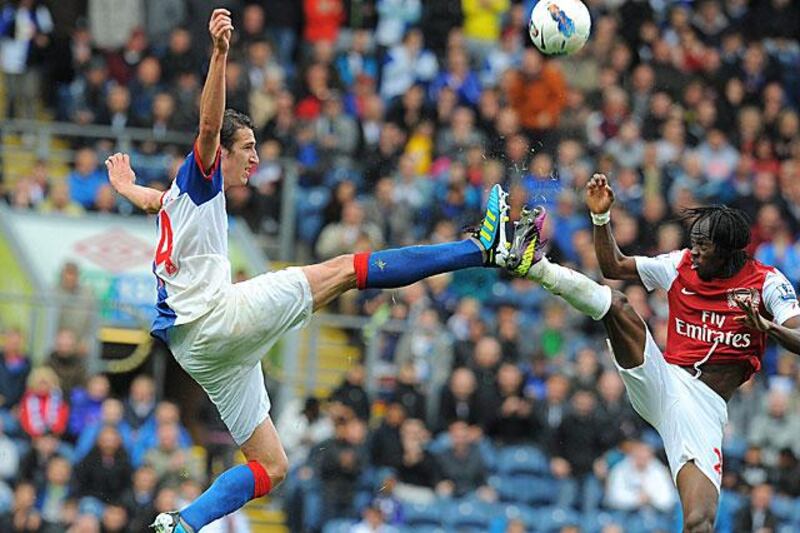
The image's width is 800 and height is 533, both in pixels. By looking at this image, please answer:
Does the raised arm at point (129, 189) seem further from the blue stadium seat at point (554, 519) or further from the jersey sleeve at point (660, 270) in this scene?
the blue stadium seat at point (554, 519)

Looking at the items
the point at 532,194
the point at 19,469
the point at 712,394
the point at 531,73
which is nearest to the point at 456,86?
the point at 531,73

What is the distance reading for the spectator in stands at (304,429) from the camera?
16688 millimetres

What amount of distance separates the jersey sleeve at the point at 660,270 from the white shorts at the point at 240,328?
83.4 inches

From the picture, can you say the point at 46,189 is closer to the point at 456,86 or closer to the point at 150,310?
the point at 150,310

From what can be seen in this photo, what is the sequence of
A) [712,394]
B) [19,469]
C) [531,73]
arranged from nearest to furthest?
[712,394] → [19,469] → [531,73]

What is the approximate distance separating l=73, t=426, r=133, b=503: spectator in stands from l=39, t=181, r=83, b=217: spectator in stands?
2702mm

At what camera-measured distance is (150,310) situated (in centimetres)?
1742

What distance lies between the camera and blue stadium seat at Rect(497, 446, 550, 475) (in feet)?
55.4

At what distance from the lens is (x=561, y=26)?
11789 mm

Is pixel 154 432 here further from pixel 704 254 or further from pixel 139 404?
pixel 704 254

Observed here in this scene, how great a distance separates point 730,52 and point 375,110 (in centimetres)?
491

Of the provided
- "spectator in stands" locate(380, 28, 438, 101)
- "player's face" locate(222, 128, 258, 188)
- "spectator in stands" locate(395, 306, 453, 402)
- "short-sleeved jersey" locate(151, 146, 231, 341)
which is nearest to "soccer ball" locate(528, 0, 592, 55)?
"player's face" locate(222, 128, 258, 188)

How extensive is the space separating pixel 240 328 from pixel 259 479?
1093 mm

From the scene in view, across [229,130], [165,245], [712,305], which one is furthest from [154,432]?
[712,305]
